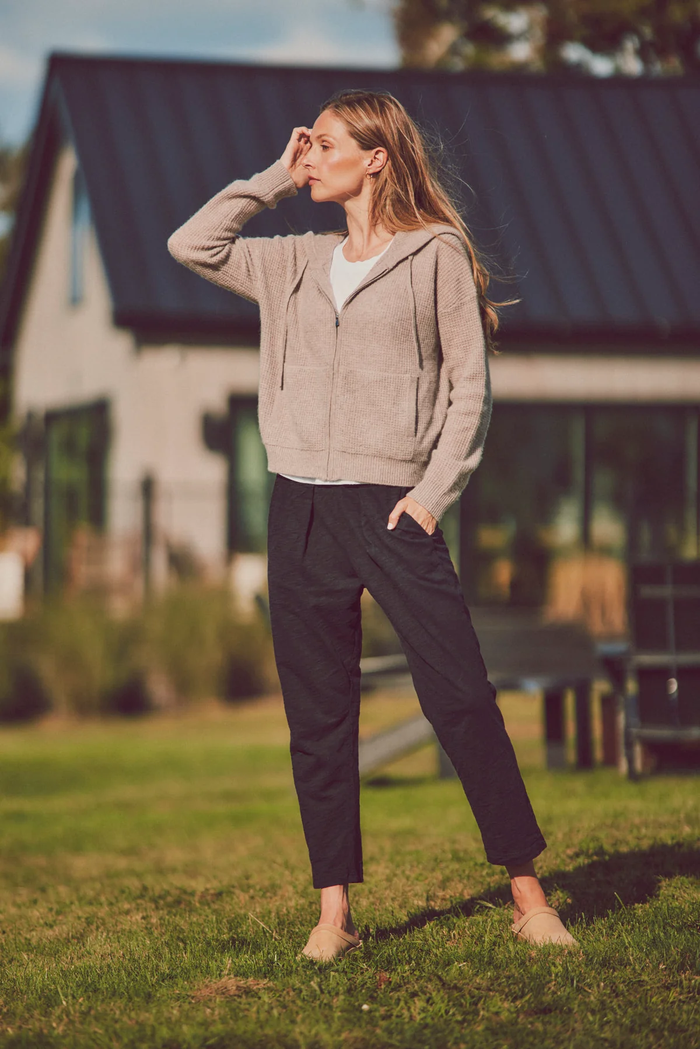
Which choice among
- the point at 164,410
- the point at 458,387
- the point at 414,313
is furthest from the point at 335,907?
the point at 164,410

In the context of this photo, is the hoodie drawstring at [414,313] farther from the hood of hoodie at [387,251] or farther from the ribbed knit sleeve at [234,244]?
the ribbed knit sleeve at [234,244]

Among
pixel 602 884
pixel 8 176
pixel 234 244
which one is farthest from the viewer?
pixel 8 176

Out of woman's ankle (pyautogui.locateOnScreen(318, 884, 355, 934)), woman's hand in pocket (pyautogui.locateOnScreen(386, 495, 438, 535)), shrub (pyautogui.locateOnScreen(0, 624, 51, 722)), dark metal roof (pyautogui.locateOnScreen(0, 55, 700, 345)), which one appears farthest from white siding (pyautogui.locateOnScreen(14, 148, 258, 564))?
woman's hand in pocket (pyautogui.locateOnScreen(386, 495, 438, 535))

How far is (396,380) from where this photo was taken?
3688mm

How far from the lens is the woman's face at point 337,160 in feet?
12.5

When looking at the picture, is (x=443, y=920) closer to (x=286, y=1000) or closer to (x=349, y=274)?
(x=286, y=1000)

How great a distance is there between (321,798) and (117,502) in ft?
37.6

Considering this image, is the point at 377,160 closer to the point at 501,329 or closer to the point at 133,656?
the point at 133,656

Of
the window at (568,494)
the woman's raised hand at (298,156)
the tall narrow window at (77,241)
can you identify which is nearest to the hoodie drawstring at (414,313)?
the woman's raised hand at (298,156)

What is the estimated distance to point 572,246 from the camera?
15656 millimetres

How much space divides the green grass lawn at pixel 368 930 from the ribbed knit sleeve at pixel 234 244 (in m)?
1.76

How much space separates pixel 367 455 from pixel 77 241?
15.1 metres

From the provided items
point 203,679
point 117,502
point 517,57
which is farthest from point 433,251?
point 517,57

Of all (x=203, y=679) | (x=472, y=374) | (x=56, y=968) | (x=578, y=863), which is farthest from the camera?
(x=203, y=679)
